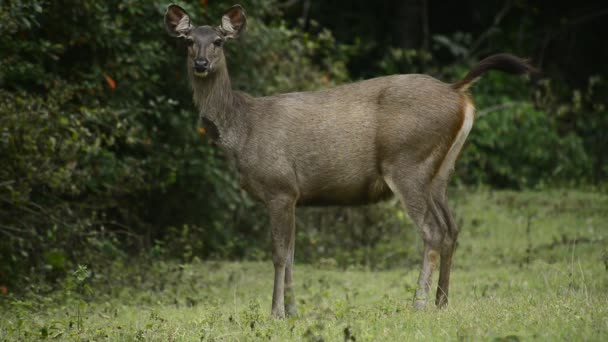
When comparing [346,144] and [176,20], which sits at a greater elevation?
[176,20]

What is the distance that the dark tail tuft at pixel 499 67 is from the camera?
735 cm

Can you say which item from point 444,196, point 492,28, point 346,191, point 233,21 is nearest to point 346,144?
point 346,191

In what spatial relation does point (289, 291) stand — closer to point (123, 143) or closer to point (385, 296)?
point (385, 296)

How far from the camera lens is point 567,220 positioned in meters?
12.7

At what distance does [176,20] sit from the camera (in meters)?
7.88

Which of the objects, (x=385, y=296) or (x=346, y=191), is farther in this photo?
Result: (x=385, y=296)

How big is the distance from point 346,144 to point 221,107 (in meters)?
1.08

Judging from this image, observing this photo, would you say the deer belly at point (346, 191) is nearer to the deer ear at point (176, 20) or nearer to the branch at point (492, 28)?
the deer ear at point (176, 20)

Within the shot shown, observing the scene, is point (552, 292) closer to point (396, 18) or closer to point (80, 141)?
point (80, 141)

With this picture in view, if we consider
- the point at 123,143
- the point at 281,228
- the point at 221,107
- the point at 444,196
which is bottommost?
the point at 123,143

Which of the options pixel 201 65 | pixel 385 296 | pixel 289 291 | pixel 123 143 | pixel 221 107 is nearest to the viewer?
pixel 289 291

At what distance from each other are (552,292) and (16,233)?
196 inches

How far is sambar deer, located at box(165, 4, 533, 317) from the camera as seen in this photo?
23.6 ft

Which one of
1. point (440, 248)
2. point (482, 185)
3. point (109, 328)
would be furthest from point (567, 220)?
point (109, 328)
